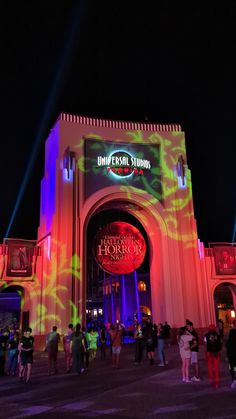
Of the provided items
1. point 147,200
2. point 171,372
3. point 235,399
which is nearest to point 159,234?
point 147,200

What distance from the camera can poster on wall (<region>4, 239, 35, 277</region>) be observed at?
22.6 meters

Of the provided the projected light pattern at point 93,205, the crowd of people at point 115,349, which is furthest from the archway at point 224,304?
the crowd of people at point 115,349

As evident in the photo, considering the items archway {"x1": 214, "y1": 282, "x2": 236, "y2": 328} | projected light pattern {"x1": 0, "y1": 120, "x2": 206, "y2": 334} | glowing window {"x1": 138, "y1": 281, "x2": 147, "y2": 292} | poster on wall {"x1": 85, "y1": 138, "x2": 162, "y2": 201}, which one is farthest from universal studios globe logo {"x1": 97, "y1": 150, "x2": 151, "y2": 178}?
glowing window {"x1": 138, "y1": 281, "x2": 147, "y2": 292}

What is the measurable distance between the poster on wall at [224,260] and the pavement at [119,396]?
44.4ft

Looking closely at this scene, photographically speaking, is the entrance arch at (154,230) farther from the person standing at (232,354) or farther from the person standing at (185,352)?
the person standing at (232,354)

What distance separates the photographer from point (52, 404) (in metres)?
8.25

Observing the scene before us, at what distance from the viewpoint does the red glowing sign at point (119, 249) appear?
23.9 m

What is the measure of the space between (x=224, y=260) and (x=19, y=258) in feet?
46.8

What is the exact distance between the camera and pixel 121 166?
2523cm

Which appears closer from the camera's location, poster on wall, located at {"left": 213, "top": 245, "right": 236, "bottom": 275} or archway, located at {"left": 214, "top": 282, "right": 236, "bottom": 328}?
poster on wall, located at {"left": 213, "top": 245, "right": 236, "bottom": 275}

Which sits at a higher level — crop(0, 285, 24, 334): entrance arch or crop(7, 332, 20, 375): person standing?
crop(0, 285, 24, 334): entrance arch

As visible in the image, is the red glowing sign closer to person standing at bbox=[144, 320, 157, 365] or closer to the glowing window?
person standing at bbox=[144, 320, 157, 365]

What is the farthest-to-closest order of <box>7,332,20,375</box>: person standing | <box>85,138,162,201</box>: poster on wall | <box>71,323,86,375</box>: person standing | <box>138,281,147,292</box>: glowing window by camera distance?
1. <box>138,281,147,292</box>: glowing window
2. <box>85,138,162,201</box>: poster on wall
3. <box>7,332,20,375</box>: person standing
4. <box>71,323,86,375</box>: person standing

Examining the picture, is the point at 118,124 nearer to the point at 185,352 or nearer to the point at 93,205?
the point at 93,205
